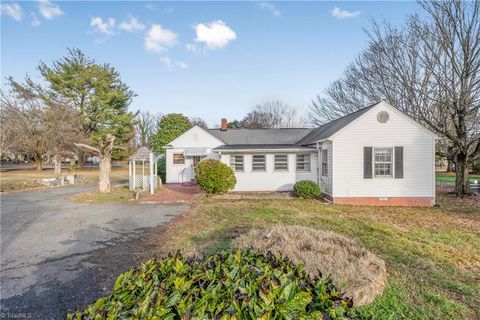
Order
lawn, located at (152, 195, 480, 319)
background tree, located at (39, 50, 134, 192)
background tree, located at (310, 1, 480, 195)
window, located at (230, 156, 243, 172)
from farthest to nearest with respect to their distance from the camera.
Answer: background tree, located at (39, 50, 134, 192), window, located at (230, 156, 243, 172), background tree, located at (310, 1, 480, 195), lawn, located at (152, 195, 480, 319)

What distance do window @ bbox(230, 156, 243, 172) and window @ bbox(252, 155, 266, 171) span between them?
0.79 m

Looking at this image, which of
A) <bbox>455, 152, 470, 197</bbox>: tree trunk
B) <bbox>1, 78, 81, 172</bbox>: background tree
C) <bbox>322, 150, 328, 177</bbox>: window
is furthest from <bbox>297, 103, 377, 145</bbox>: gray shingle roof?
<bbox>1, 78, 81, 172</bbox>: background tree

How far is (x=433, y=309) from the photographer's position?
3.58 metres

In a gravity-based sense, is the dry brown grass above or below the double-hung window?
below

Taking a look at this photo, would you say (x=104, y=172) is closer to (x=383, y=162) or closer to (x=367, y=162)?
Result: (x=367, y=162)

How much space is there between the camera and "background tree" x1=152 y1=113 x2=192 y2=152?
1515 inches

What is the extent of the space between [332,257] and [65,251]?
578 centimetres

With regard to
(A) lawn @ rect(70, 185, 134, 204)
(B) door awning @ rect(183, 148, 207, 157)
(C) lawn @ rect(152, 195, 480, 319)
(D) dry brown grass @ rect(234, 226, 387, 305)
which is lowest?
(C) lawn @ rect(152, 195, 480, 319)

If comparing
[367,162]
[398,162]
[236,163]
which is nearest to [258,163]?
[236,163]

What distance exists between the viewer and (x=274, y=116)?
166 feet

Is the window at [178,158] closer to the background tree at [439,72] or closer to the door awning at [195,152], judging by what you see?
the door awning at [195,152]

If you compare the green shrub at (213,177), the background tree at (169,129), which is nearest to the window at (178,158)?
the green shrub at (213,177)

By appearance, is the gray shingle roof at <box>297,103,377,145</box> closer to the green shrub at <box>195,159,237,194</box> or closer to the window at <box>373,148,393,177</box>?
the window at <box>373,148,393,177</box>

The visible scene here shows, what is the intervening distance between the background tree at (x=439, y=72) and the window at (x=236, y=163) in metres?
10.3
